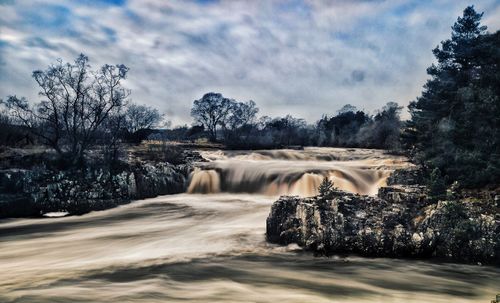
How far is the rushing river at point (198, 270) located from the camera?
5805 mm

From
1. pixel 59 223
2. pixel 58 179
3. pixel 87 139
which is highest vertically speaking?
pixel 87 139

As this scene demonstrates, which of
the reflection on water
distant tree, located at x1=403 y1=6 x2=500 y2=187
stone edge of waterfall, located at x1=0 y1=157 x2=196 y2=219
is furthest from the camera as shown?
stone edge of waterfall, located at x1=0 y1=157 x2=196 y2=219

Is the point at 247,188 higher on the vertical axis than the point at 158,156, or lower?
lower

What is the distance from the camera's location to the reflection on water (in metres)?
5.75

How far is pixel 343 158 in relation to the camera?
1387 inches

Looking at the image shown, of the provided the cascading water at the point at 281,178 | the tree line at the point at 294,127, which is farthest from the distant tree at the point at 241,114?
the cascading water at the point at 281,178

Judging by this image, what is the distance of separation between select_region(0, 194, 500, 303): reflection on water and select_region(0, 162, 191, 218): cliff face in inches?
261

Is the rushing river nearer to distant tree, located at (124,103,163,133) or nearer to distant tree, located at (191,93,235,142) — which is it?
distant tree, located at (124,103,163,133)

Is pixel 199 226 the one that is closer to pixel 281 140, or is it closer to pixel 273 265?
pixel 273 265

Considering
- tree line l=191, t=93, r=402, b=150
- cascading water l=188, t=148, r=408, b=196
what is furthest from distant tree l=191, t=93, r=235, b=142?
cascading water l=188, t=148, r=408, b=196

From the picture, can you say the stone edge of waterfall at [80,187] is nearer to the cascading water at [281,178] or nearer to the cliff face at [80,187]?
the cliff face at [80,187]

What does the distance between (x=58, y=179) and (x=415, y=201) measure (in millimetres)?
18845

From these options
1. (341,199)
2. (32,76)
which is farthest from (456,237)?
(32,76)

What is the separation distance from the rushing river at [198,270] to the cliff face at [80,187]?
4.09m
